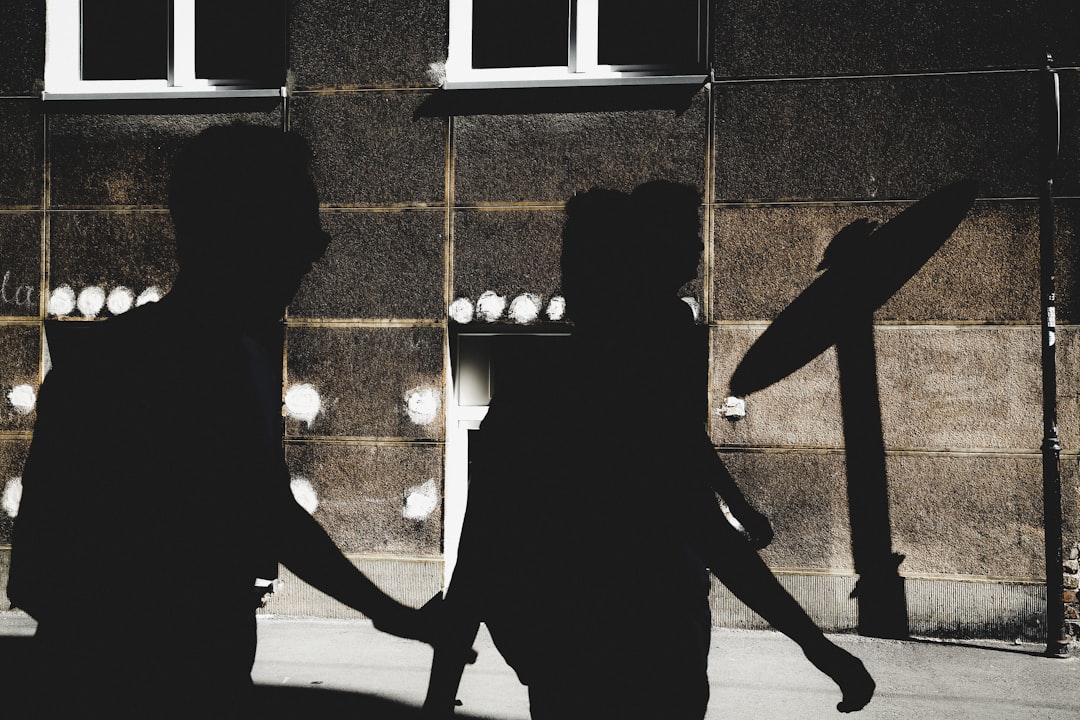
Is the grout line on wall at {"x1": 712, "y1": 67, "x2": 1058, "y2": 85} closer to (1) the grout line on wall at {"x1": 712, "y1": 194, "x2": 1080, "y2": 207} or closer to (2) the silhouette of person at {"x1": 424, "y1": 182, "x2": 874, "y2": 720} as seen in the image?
(1) the grout line on wall at {"x1": 712, "y1": 194, "x2": 1080, "y2": 207}

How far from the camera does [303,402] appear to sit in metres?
6.37

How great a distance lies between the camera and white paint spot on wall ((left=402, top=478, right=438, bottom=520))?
625 centimetres

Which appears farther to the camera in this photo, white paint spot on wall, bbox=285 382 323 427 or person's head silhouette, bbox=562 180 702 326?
white paint spot on wall, bbox=285 382 323 427

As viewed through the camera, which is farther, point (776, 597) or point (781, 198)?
point (781, 198)

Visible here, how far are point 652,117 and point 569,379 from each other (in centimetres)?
455

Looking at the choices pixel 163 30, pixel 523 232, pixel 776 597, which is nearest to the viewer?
pixel 776 597

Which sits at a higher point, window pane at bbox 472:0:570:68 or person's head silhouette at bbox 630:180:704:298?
window pane at bbox 472:0:570:68

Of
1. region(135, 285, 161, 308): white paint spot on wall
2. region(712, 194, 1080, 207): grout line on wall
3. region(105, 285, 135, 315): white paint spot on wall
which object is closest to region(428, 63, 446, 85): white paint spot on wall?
region(712, 194, 1080, 207): grout line on wall

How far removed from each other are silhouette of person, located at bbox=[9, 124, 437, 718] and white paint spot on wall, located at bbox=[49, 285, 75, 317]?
18.1 feet

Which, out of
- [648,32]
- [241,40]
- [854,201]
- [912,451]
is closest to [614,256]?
[854,201]

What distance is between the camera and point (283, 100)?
638 centimetres

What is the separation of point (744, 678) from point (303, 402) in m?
3.53

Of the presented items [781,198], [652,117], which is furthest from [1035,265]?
[652,117]

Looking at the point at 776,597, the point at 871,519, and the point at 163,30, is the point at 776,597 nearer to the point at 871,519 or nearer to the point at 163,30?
the point at 871,519
